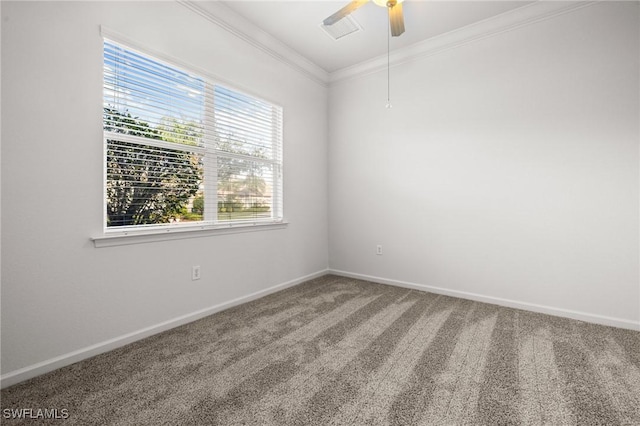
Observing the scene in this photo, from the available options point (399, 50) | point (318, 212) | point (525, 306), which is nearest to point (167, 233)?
point (318, 212)

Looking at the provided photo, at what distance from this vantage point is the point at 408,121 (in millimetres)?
3439

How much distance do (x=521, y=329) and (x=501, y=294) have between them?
2.01 feet

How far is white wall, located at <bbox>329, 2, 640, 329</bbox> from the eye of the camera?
2404 mm

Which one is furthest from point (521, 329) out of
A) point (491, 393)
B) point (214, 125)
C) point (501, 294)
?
point (214, 125)

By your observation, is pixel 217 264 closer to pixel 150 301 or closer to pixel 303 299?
pixel 150 301

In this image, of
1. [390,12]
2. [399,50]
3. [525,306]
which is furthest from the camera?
[399,50]

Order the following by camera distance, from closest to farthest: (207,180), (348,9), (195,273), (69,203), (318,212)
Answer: (69,203) < (348,9) < (195,273) < (207,180) < (318,212)

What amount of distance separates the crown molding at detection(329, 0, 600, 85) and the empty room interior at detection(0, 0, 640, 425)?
22 mm

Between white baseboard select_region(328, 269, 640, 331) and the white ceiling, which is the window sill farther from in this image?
the white ceiling

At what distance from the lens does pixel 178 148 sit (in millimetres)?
2404

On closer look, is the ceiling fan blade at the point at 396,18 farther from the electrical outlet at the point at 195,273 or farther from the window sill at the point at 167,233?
the electrical outlet at the point at 195,273
